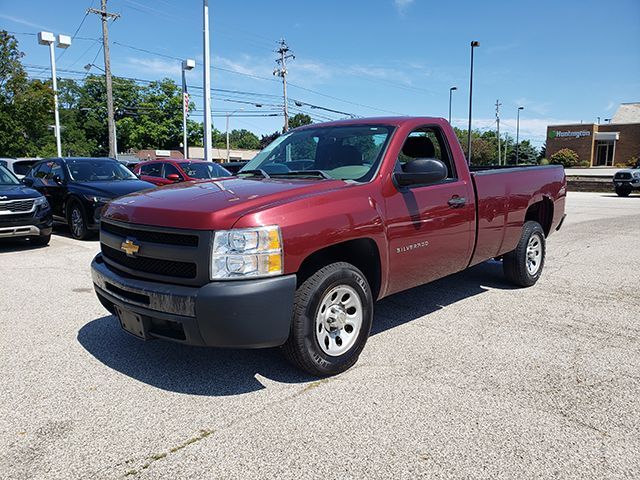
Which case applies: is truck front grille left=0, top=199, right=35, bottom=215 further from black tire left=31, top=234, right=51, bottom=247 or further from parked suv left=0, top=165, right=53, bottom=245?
black tire left=31, top=234, right=51, bottom=247

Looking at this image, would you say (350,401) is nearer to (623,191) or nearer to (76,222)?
(76,222)

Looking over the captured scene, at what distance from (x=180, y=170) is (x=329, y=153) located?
10161 millimetres

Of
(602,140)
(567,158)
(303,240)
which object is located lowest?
(303,240)

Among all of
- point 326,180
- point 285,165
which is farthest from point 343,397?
point 285,165

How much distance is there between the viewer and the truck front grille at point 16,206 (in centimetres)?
837

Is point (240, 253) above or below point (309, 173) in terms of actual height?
below

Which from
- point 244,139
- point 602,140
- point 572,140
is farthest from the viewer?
point 244,139

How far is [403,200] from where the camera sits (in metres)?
3.97

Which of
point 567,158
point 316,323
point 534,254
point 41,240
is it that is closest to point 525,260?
point 534,254

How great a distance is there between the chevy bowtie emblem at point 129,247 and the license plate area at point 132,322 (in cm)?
40

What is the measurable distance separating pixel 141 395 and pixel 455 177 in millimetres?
3303

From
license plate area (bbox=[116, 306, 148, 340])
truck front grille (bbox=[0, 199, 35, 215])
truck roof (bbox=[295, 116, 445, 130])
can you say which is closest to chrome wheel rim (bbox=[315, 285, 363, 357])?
license plate area (bbox=[116, 306, 148, 340])

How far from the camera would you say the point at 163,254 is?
3.17 meters

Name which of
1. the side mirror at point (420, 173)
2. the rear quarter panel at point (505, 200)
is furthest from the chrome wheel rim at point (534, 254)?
the side mirror at point (420, 173)
